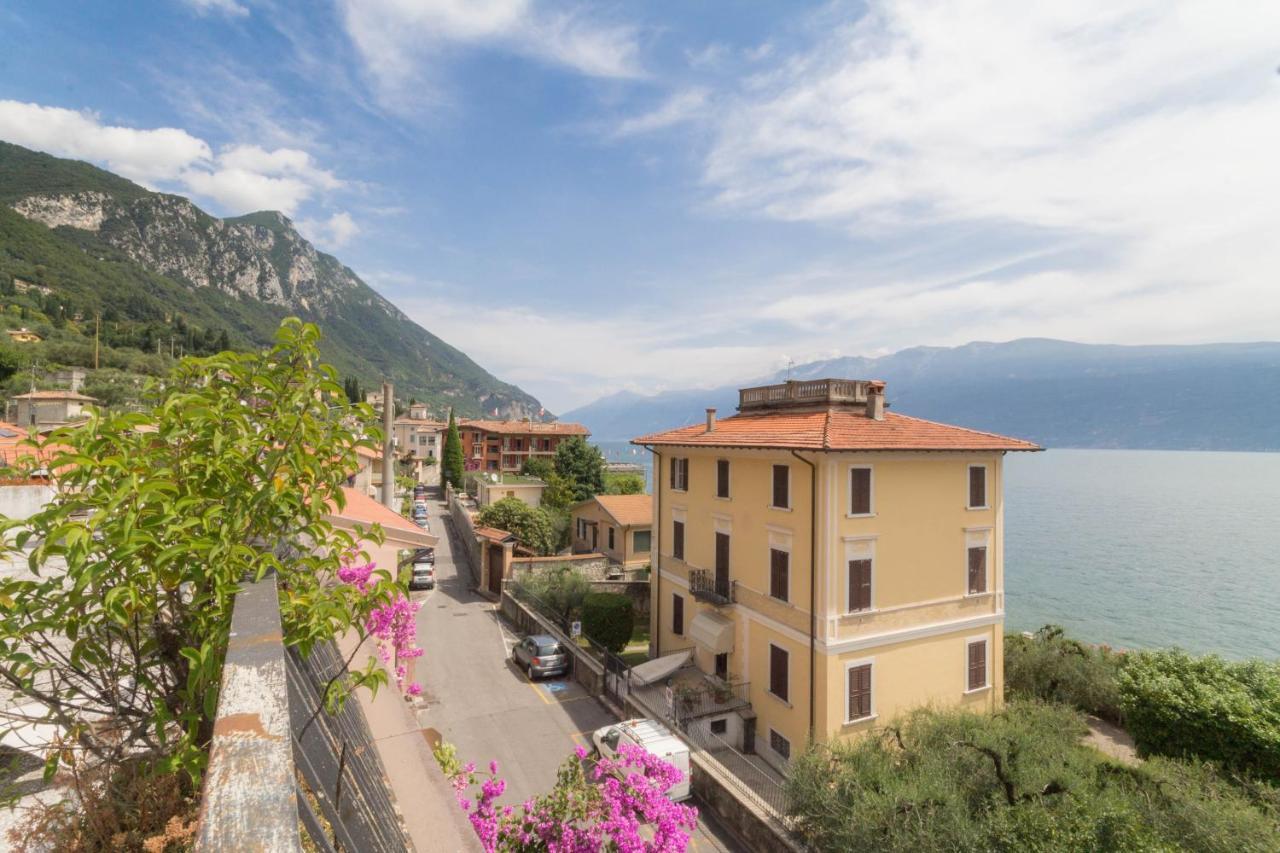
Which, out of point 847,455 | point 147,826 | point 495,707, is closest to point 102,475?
point 147,826

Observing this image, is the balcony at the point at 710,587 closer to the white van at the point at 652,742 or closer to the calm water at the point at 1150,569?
the white van at the point at 652,742

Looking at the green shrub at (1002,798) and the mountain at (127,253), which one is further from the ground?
the mountain at (127,253)

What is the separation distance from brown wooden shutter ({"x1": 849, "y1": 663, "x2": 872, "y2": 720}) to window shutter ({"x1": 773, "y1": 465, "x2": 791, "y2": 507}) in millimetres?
4367

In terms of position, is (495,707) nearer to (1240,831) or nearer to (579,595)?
(579,595)

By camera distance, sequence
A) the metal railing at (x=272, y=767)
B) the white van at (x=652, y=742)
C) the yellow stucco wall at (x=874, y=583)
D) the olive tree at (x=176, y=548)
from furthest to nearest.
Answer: the yellow stucco wall at (x=874, y=583) → the white van at (x=652, y=742) → the olive tree at (x=176, y=548) → the metal railing at (x=272, y=767)

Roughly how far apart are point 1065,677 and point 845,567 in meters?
10.1

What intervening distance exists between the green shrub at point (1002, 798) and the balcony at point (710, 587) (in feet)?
18.0

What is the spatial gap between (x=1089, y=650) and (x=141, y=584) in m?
25.5

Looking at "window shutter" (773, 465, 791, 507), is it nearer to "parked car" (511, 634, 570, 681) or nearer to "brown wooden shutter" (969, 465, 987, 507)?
"brown wooden shutter" (969, 465, 987, 507)

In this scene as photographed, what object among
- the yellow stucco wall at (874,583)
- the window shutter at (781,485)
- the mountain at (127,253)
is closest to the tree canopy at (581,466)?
the yellow stucco wall at (874,583)

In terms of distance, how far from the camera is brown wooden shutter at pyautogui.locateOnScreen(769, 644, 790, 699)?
52.7ft

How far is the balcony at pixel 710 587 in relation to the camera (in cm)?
Answer: 1806

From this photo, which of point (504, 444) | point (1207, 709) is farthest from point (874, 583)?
point (504, 444)

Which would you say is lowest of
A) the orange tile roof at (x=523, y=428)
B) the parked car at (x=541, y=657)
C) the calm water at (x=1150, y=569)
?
the calm water at (x=1150, y=569)
